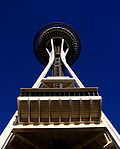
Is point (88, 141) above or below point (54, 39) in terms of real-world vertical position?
below

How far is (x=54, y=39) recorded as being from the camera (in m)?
50.4

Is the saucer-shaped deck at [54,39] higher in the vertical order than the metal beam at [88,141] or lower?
higher

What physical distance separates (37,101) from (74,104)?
3.46m

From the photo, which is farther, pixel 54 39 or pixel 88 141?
pixel 54 39

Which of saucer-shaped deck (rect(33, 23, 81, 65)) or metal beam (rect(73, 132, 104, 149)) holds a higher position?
saucer-shaped deck (rect(33, 23, 81, 65))

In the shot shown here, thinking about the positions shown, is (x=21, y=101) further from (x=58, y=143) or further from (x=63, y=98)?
(x=58, y=143)

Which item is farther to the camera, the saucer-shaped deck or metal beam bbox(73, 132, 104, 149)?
the saucer-shaped deck

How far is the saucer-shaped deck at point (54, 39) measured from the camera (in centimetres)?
4978

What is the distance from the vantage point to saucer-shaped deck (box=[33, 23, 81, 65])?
4978 centimetres

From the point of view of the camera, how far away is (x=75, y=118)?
51.8ft

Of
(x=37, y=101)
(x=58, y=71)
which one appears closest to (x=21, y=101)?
(x=37, y=101)

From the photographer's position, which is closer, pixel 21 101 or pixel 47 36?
pixel 21 101

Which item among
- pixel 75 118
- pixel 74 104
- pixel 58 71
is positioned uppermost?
pixel 58 71

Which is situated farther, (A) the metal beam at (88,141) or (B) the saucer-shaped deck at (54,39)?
(B) the saucer-shaped deck at (54,39)
